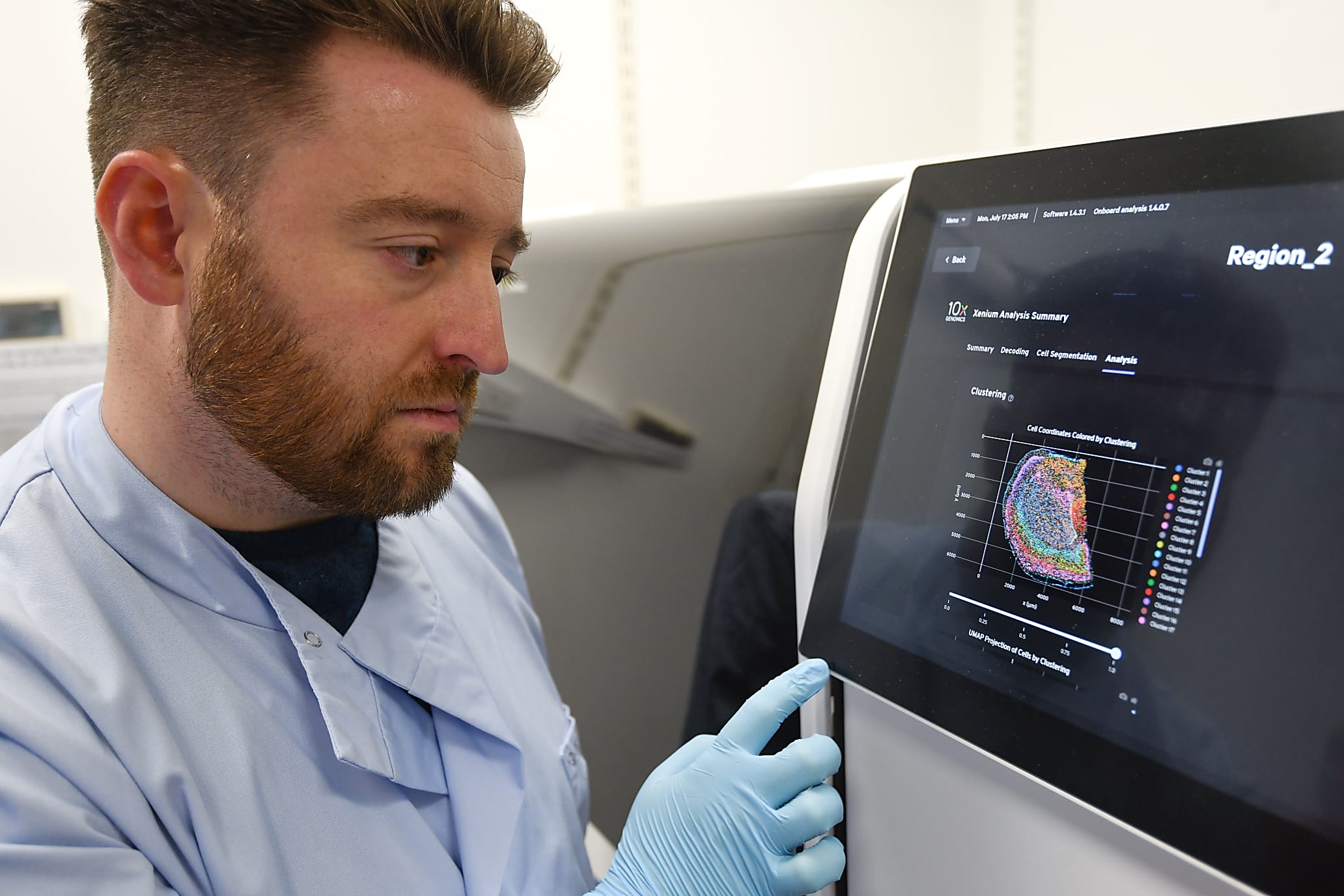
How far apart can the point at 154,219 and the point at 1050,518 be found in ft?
2.26

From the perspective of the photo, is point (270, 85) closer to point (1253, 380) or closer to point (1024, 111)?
point (1253, 380)

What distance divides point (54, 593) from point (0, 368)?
151cm

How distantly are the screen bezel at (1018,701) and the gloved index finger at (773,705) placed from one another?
16 mm

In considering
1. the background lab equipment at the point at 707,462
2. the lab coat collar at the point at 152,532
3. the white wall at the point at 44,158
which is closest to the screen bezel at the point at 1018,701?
the background lab equipment at the point at 707,462

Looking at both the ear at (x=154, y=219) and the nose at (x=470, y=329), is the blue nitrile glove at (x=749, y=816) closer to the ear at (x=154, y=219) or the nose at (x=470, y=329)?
the nose at (x=470, y=329)

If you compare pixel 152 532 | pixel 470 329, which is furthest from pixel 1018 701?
pixel 152 532

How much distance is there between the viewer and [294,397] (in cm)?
71

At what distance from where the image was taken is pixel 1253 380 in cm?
43

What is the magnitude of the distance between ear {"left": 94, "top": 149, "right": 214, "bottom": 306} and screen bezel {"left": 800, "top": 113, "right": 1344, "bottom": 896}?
0.53 m

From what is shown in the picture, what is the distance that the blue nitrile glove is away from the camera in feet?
2.07

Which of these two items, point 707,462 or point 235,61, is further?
point 707,462

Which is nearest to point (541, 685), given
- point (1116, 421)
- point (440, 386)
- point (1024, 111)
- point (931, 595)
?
point (440, 386)

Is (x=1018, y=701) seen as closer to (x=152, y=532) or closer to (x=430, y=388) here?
(x=430, y=388)

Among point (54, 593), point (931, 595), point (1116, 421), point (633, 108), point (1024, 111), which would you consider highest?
point (1024, 111)
